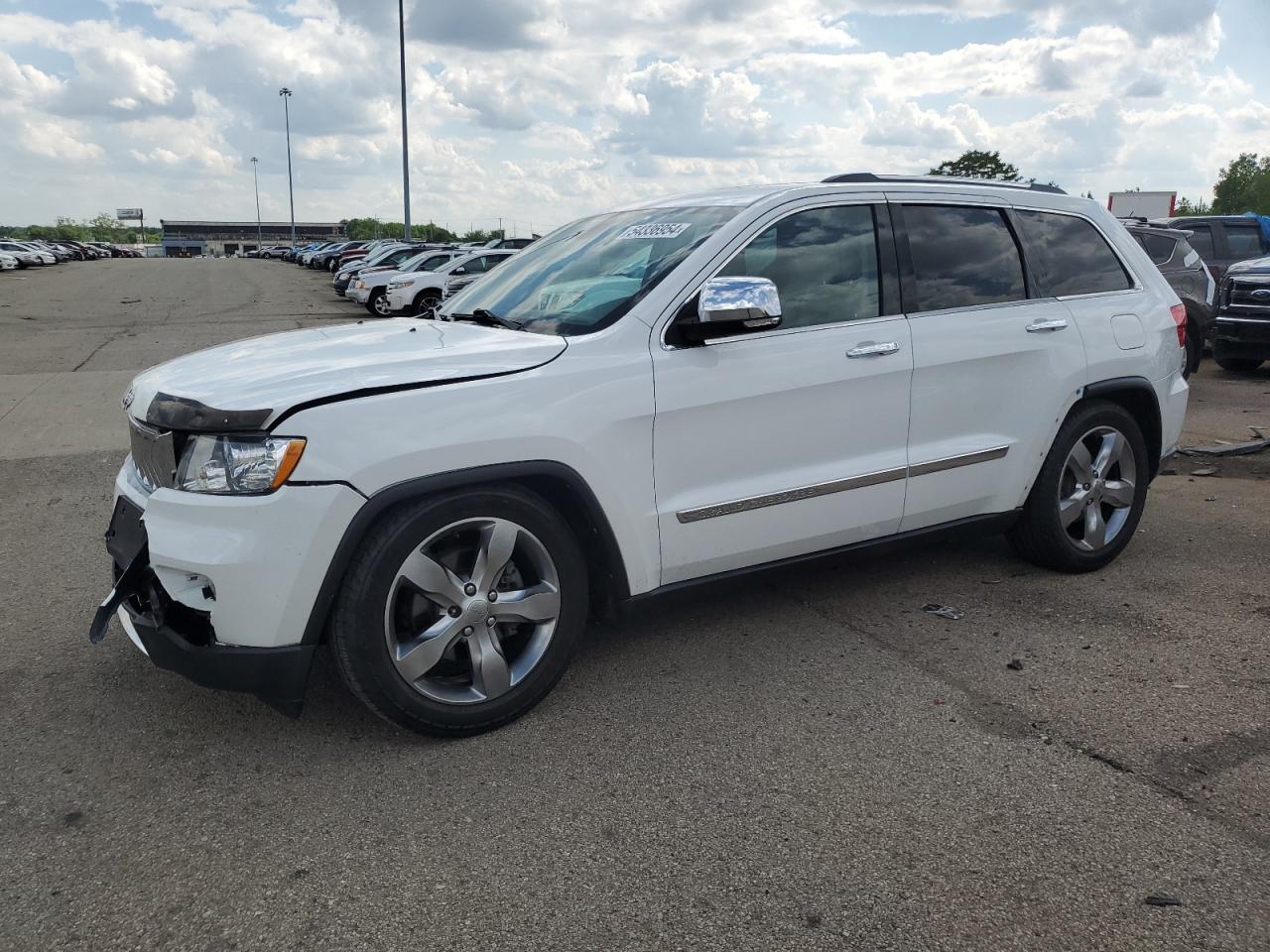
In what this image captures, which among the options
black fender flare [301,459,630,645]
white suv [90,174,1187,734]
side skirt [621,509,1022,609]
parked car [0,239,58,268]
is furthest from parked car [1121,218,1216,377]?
parked car [0,239,58,268]

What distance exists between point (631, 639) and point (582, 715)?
72 centimetres

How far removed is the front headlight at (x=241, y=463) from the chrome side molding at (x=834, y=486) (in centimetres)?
135

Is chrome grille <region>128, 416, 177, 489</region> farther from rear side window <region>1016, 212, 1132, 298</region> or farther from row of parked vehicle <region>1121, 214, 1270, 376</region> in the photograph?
row of parked vehicle <region>1121, 214, 1270, 376</region>

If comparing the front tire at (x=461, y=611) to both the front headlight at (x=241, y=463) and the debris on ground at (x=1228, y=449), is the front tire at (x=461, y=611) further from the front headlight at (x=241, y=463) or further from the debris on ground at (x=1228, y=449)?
the debris on ground at (x=1228, y=449)

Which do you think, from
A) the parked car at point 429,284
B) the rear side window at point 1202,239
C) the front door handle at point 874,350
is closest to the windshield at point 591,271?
the front door handle at point 874,350

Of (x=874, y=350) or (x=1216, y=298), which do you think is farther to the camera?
(x=1216, y=298)

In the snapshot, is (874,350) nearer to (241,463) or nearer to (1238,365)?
(241,463)

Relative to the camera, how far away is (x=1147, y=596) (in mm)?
4688

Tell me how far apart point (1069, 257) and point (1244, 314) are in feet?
28.2

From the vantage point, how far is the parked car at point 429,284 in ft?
70.8

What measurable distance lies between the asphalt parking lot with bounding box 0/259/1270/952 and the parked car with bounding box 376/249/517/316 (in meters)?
17.2

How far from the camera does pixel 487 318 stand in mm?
4117

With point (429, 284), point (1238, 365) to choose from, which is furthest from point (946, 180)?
point (429, 284)

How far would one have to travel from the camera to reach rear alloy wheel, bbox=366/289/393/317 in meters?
22.4
